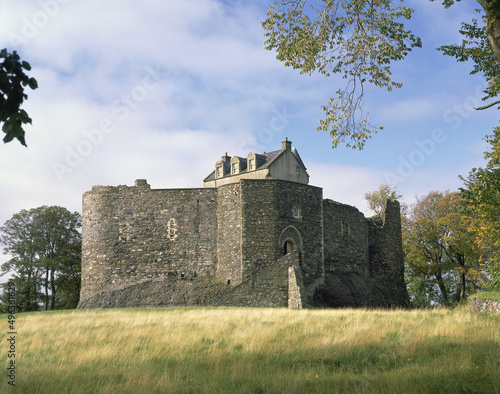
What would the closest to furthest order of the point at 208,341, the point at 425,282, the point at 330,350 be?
the point at 330,350 → the point at 208,341 → the point at 425,282

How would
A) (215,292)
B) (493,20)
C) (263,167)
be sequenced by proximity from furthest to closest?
(263,167), (215,292), (493,20)

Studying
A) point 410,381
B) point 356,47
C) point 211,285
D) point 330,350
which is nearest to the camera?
point 410,381

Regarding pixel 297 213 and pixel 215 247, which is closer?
pixel 215 247

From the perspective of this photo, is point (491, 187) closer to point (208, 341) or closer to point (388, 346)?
point (388, 346)

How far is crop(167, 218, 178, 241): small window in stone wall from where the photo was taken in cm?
2963

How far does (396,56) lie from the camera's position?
43.5ft

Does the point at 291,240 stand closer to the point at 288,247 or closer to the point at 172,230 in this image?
the point at 288,247

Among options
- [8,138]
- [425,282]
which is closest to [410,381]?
[8,138]

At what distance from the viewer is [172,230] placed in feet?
97.5

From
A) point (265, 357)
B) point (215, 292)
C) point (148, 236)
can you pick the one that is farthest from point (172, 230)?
point (265, 357)

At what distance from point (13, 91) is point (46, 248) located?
38.2 metres

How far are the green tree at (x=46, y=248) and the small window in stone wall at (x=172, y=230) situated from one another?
13.9 meters

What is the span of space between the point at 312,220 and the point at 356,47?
57.2 ft

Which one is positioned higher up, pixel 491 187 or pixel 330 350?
pixel 491 187
